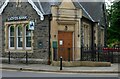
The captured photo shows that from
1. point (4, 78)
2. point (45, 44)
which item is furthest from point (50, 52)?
point (4, 78)

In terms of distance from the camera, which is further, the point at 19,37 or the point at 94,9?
the point at 94,9

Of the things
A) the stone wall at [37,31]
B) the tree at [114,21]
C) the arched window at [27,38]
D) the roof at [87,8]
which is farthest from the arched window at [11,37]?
the tree at [114,21]

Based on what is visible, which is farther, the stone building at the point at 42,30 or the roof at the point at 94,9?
the roof at the point at 94,9

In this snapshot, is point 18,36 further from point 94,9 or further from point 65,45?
point 94,9

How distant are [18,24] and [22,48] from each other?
1.96m

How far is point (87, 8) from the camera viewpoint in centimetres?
3042

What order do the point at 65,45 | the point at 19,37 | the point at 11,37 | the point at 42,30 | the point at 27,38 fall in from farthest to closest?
the point at 11,37
the point at 19,37
the point at 27,38
the point at 65,45
the point at 42,30

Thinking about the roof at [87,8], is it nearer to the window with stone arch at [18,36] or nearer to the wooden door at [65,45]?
the window with stone arch at [18,36]

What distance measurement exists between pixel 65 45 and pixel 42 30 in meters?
2.23

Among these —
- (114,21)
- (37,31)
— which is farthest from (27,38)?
(114,21)

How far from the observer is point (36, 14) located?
2453 centimetres

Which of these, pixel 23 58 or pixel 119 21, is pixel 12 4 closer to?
pixel 23 58

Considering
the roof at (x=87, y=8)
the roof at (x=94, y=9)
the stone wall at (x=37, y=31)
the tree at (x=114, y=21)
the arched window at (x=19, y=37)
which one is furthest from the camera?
the tree at (x=114, y=21)

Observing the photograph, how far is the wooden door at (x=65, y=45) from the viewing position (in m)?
24.0
